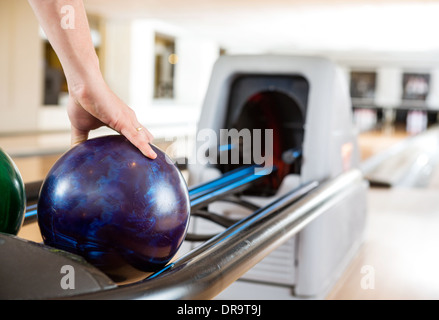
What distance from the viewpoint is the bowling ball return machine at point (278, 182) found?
130 centimetres

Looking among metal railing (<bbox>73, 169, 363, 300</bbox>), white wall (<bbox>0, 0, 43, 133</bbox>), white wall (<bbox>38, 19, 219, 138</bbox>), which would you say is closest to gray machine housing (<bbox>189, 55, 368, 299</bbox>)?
metal railing (<bbox>73, 169, 363, 300</bbox>)

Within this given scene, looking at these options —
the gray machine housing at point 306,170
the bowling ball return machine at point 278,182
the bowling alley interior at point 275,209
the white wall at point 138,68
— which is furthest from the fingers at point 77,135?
the white wall at point 138,68

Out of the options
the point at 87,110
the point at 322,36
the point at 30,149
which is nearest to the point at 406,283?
the point at 87,110

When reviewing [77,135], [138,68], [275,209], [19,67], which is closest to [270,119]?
[275,209]

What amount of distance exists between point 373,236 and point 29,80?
724 centimetres

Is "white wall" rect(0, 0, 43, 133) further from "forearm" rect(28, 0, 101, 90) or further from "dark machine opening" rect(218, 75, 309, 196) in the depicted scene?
"forearm" rect(28, 0, 101, 90)

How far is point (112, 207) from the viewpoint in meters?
0.85

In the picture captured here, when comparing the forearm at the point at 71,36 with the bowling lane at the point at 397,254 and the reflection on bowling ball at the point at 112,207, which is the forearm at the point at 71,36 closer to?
the reflection on bowling ball at the point at 112,207

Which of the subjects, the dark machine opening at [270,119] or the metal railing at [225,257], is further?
the dark machine opening at [270,119]

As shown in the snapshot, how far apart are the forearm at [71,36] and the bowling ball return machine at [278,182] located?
0.38 meters

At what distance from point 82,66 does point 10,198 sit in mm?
282

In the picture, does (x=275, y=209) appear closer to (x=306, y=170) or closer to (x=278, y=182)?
(x=306, y=170)

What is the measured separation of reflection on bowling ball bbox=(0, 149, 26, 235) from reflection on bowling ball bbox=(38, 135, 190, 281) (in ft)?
0.27

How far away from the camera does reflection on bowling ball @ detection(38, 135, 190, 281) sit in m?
0.86
